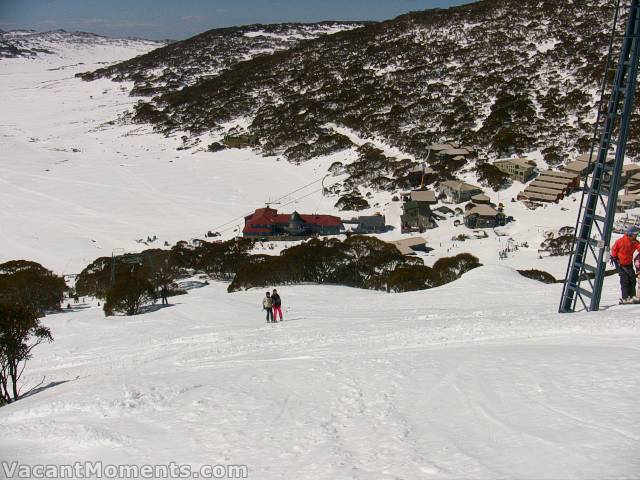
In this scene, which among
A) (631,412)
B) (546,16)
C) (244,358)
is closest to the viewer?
(631,412)

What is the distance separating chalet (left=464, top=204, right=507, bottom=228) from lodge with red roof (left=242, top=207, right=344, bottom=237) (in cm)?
1076

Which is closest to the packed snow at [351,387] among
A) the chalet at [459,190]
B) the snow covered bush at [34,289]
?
the snow covered bush at [34,289]

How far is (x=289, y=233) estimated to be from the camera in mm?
44594

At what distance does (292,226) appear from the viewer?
44.2 meters

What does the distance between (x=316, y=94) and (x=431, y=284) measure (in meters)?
69.8

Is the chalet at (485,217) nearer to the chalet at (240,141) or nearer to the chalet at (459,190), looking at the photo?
the chalet at (459,190)

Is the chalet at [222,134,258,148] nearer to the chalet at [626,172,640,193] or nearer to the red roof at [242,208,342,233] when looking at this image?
the red roof at [242,208,342,233]

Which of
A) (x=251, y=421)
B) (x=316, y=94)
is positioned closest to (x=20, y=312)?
(x=251, y=421)

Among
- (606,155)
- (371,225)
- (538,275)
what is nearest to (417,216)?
(371,225)

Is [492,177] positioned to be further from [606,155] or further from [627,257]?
[627,257]

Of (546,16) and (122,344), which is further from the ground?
(546,16)

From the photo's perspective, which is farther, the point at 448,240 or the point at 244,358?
the point at 448,240

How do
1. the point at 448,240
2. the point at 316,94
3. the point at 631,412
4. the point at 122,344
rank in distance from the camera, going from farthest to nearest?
1. the point at 316,94
2. the point at 448,240
3. the point at 122,344
4. the point at 631,412

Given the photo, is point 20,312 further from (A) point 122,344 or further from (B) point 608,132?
(B) point 608,132
